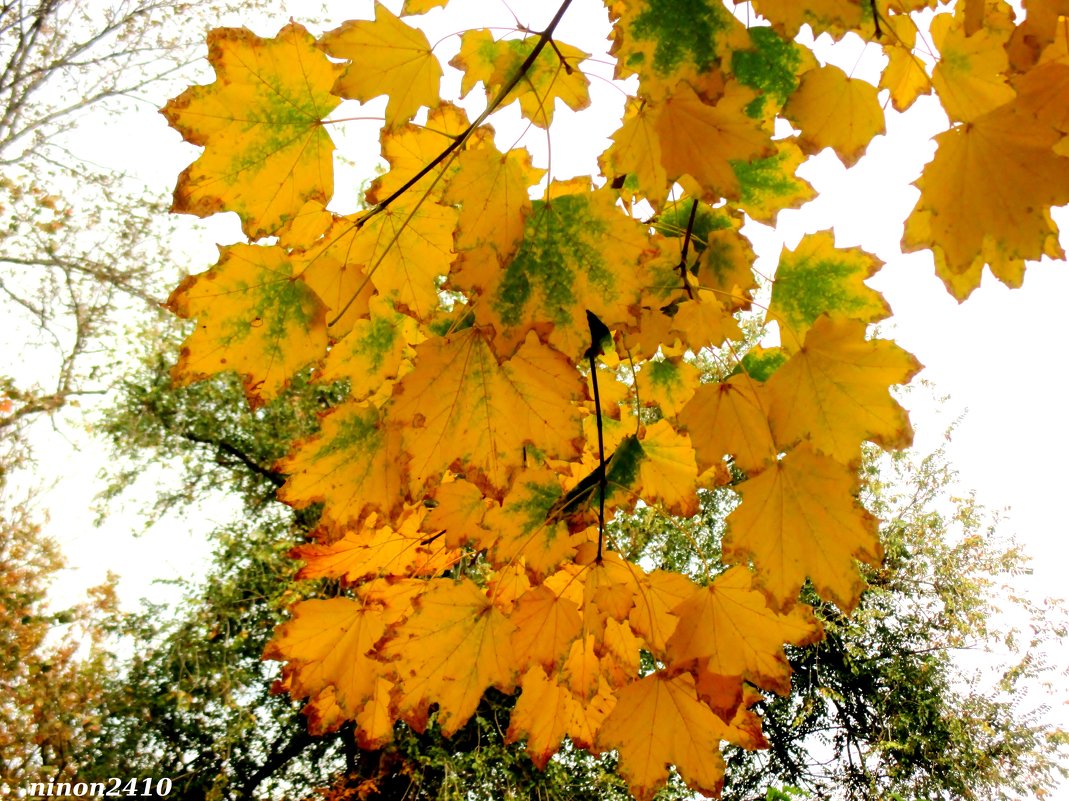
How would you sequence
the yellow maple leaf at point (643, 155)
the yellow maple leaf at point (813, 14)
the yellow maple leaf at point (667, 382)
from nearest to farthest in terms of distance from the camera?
the yellow maple leaf at point (813, 14), the yellow maple leaf at point (643, 155), the yellow maple leaf at point (667, 382)

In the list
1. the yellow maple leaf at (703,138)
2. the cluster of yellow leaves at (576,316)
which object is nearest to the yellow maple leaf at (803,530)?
the cluster of yellow leaves at (576,316)

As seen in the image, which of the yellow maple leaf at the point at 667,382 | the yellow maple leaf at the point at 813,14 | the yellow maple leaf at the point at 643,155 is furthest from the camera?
the yellow maple leaf at the point at 667,382

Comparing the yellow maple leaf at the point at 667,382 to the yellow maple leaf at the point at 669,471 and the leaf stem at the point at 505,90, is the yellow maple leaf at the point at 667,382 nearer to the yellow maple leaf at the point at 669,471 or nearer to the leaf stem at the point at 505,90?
the yellow maple leaf at the point at 669,471

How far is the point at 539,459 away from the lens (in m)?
0.67

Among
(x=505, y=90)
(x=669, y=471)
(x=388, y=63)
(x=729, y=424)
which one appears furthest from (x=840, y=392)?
(x=388, y=63)

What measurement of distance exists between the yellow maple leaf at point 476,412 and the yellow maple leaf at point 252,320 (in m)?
0.11

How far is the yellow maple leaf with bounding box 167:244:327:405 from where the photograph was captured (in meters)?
0.51

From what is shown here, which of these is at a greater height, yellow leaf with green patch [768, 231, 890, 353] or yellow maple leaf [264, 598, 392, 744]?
yellow leaf with green patch [768, 231, 890, 353]

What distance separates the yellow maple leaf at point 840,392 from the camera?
508 mm

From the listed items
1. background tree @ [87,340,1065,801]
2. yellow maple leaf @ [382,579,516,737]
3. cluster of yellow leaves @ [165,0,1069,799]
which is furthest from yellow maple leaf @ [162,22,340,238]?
background tree @ [87,340,1065,801]

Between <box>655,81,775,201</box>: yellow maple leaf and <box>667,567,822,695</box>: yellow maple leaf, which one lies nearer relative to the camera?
<box>655,81,775,201</box>: yellow maple leaf

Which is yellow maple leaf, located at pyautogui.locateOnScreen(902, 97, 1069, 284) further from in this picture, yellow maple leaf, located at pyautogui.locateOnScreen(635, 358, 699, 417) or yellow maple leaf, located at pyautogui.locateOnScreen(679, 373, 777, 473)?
yellow maple leaf, located at pyautogui.locateOnScreen(635, 358, 699, 417)

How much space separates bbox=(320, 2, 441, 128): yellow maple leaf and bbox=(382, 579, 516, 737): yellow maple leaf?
0.43 m

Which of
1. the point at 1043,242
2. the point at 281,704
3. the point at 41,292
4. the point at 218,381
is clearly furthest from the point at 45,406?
the point at 1043,242
